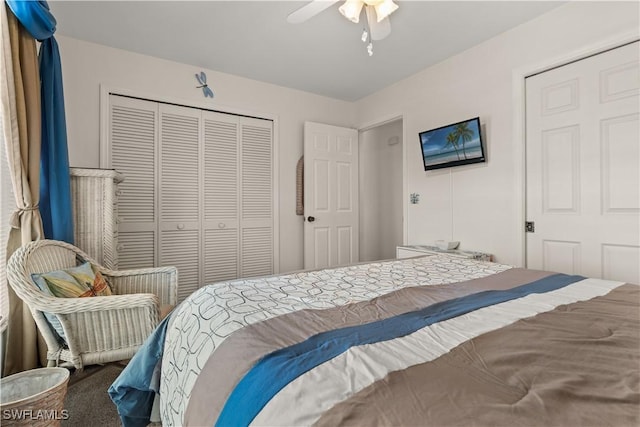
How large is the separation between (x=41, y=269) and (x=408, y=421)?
2.20 meters

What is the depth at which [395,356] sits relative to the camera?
735 mm

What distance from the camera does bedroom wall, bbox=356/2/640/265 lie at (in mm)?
2225

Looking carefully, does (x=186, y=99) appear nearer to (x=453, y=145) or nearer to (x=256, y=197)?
(x=256, y=197)

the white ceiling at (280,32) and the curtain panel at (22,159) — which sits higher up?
the white ceiling at (280,32)

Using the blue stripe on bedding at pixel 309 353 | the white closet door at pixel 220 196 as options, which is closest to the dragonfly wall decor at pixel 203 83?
the white closet door at pixel 220 196

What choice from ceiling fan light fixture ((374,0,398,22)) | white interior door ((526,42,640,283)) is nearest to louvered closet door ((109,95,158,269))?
ceiling fan light fixture ((374,0,398,22))

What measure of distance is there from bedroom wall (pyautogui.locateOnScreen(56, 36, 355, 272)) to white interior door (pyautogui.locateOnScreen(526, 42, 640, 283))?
2411 mm

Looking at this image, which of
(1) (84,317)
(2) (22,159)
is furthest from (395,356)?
(2) (22,159)

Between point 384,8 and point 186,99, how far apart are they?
88.9 inches

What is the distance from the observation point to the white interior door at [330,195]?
3.82m

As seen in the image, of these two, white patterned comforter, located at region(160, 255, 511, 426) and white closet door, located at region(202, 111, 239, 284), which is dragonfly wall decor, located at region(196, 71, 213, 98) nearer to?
white closet door, located at region(202, 111, 239, 284)

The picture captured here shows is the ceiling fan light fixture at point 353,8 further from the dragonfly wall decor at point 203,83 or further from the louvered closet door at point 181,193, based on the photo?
the louvered closet door at point 181,193

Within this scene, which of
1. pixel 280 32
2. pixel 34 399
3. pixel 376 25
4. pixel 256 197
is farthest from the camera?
pixel 256 197

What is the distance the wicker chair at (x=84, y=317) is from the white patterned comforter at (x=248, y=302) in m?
0.67
